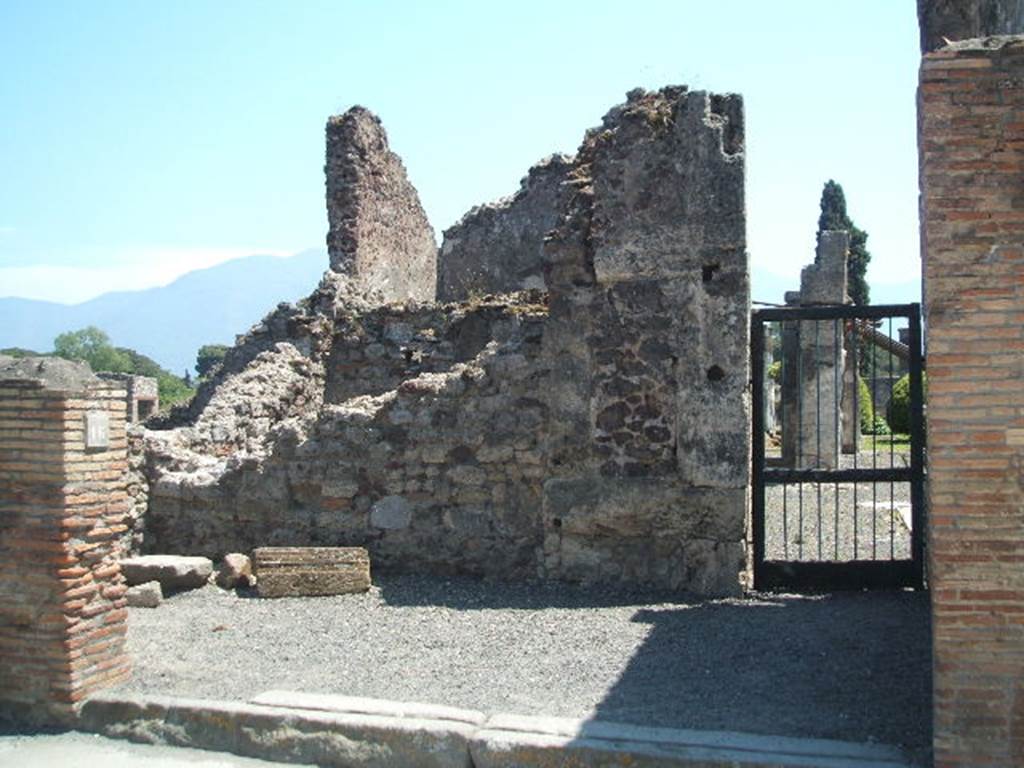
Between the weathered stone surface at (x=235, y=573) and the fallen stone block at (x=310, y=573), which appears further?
the weathered stone surface at (x=235, y=573)

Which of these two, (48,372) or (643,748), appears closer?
(643,748)

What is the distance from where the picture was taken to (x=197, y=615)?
25.9 feet

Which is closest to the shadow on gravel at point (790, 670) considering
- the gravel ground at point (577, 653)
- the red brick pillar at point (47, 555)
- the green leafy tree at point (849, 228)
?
the gravel ground at point (577, 653)

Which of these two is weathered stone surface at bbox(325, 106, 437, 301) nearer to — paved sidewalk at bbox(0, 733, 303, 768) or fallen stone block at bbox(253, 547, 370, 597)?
fallen stone block at bbox(253, 547, 370, 597)

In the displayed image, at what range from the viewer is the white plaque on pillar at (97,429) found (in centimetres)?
604

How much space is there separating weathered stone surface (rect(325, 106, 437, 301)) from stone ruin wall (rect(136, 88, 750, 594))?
762 cm

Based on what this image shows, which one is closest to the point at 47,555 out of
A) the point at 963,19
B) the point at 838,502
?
the point at 838,502

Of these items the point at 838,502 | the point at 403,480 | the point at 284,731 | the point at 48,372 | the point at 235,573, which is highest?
the point at 48,372

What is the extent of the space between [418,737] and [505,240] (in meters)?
13.7

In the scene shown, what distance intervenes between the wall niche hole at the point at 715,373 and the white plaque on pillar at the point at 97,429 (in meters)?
4.60

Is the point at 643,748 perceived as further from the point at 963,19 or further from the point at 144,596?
the point at 963,19

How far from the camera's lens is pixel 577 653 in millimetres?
6656

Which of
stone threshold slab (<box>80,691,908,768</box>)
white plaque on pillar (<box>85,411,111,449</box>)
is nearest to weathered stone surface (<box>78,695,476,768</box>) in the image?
stone threshold slab (<box>80,691,908,768</box>)

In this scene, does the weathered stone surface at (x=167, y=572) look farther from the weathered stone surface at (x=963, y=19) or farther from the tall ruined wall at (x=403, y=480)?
the weathered stone surface at (x=963, y=19)
